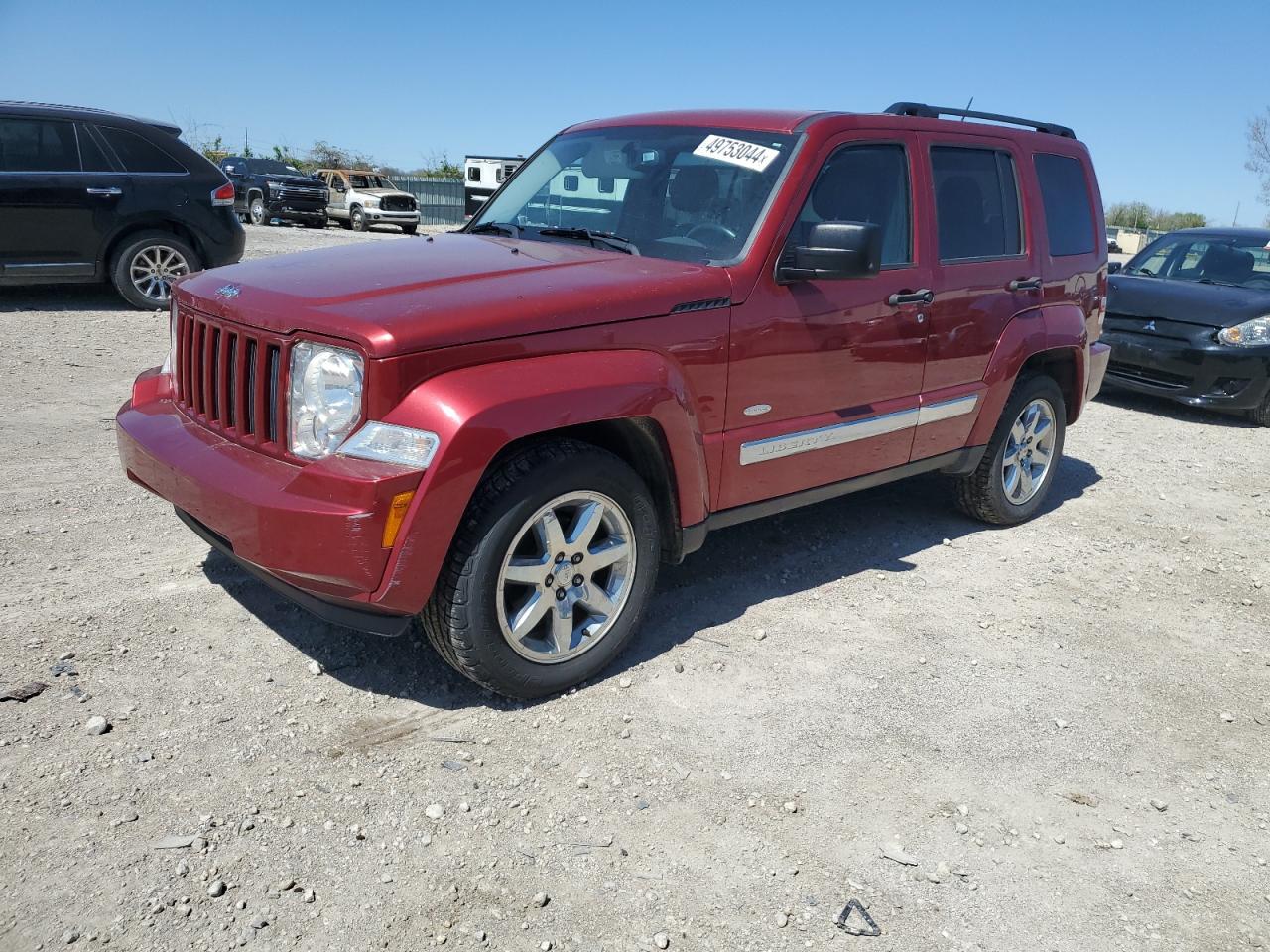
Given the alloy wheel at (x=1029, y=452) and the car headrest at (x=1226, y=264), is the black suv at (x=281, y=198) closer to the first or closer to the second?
the car headrest at (x=1226, y=264)

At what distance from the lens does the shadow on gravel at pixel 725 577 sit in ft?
11.7

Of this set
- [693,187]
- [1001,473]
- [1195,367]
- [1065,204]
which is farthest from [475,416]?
[1195,367]

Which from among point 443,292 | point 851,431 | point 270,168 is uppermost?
point 270,168

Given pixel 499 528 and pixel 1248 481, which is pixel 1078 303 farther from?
pixel 499 528

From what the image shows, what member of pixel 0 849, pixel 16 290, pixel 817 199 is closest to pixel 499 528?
pixel 0 849

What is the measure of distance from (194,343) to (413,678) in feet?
4.58

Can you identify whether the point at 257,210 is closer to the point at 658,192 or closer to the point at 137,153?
the point at 137,153

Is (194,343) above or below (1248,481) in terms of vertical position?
above

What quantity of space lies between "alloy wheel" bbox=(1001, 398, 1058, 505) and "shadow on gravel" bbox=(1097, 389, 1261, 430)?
4043 mm

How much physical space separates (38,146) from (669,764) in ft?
29.1

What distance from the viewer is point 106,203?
9172 mm

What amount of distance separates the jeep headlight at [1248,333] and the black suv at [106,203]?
9.21 m

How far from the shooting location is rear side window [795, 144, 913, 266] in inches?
158

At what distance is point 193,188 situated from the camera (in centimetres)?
967
